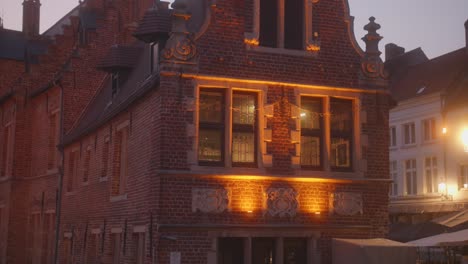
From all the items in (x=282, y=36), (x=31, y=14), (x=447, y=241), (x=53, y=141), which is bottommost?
(x=447, y=241)

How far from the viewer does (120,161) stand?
19.5m

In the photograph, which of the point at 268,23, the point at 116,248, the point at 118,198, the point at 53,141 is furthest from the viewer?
the point at 53,141

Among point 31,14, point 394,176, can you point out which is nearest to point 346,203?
point 394,176

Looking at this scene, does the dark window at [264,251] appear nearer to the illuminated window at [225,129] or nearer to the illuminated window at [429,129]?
the illuminated window at [225,129]

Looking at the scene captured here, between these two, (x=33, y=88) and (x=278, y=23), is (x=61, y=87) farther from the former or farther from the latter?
(x=278, y=23)

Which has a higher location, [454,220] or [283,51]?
[283,51]

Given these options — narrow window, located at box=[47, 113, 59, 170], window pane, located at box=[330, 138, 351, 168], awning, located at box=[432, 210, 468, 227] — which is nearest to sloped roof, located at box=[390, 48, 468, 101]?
awning, located at box=[432, 210, 468, 227]

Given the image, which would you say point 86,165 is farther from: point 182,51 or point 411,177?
point 411,177

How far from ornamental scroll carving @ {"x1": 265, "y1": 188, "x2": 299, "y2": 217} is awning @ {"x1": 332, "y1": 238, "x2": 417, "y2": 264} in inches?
56.1

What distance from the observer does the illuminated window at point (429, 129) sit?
129 ft

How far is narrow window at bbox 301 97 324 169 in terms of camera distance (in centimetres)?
1669

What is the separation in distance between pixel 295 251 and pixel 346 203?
1635 mm

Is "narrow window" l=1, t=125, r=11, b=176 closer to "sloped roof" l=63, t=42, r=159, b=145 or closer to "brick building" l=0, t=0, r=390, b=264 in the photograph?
"sloped roof" l=63, t=42, r=159, b=145

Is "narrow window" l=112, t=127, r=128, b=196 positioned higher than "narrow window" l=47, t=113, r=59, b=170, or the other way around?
"narrow window" l=47, t=113, r=59, b=170
